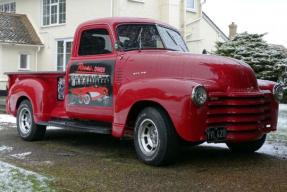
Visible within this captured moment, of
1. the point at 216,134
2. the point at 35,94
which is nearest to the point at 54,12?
the point at 35,94

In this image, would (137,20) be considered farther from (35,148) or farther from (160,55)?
(35,148)

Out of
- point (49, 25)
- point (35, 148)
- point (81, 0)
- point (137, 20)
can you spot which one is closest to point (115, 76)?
point (137, 20)

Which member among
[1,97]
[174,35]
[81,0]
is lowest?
[1,97]

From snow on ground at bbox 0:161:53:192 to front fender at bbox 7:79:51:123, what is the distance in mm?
2754

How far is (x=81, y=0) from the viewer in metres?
24.9

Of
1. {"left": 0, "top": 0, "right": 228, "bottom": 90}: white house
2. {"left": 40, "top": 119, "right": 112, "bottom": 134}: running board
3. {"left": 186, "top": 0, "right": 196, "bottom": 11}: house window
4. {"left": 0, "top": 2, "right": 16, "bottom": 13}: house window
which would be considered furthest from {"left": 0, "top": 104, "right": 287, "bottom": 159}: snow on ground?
{"left": 0, "top": 2, "right": 16, "bottom": 13}: house window

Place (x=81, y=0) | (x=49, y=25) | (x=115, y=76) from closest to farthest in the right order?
(x=115, y=76), (x=81, y=0), (x=49, y=25)

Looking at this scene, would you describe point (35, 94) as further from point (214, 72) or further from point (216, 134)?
point (216, 134)

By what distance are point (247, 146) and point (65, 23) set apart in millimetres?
18753

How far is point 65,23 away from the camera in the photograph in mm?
25969

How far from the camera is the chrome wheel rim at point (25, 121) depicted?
10181 millimetres

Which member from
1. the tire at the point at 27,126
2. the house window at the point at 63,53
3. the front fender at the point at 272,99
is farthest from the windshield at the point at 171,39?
the house window at the point at 63,53

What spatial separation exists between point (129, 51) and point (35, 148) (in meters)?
2.34

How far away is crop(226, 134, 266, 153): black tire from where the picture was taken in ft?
27.5
